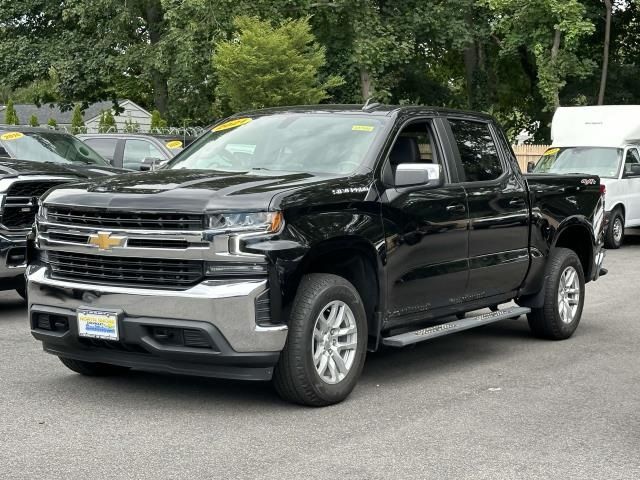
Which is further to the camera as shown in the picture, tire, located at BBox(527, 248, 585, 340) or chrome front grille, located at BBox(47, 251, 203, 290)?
tire, located at BBox(527, 248, 585, 340)

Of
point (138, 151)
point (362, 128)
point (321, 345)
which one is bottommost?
point (138, 151)

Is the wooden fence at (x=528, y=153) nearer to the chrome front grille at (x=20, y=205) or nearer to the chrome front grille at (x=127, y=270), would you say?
the chrome front grille at (x=20, y=205)

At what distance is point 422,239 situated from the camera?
769 cm

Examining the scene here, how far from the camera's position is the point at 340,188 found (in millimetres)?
7078

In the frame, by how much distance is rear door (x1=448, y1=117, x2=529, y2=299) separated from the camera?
27.3 ft

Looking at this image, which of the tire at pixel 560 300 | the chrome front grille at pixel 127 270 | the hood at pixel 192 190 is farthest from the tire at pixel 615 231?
the chrome front grille at pixel 127 270

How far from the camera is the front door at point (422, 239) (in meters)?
7.48

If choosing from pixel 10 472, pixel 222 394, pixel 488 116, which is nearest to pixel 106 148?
pixel 488 116

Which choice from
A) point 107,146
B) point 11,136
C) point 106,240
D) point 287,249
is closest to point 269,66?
point 107,146

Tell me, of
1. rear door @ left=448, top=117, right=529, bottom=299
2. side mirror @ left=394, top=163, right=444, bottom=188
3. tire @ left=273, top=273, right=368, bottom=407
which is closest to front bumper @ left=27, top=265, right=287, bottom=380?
tire @ left=273, top=273, right=368, bottom=407

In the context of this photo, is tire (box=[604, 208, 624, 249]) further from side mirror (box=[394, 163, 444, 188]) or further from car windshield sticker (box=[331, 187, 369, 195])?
car windshield sticker (box=[331, 187, 369, 195])

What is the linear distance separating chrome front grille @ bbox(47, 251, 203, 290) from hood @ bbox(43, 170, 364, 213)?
32 cm

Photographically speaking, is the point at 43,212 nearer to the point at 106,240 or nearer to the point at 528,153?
the point at 106,240

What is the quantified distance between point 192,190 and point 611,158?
48.9ft
